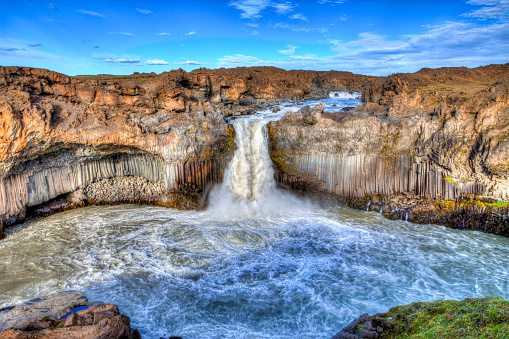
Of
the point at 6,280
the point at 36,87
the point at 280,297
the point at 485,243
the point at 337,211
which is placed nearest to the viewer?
the point at 280,297

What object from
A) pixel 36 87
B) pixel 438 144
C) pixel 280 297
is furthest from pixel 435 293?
pixel 36 87

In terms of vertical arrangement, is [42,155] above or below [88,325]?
above

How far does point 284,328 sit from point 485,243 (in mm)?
11561

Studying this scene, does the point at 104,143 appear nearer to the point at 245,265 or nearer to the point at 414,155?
the point at 245,265

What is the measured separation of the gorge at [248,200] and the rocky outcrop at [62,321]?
1.33 meters

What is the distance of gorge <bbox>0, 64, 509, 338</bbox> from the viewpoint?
428 inches

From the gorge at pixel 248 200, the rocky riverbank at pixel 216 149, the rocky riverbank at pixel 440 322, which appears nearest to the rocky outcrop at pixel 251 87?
the gorge at pixel 248 200

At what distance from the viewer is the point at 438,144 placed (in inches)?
677

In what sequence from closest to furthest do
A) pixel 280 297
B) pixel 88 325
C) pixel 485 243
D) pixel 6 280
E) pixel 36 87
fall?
pixel 88 325
pixel 280 297
pixel 6 280
pixel 485 243
pixel 36 87

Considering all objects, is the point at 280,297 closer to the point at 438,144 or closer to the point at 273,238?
the point at 273,238

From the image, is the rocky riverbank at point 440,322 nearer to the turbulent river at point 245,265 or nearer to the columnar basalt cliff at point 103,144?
the turbulent river at point 245,265

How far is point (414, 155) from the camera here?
17.9 metres

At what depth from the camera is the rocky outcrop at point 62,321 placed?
22.9ft

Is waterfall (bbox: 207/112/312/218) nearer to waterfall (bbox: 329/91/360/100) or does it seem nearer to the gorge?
the gorge
